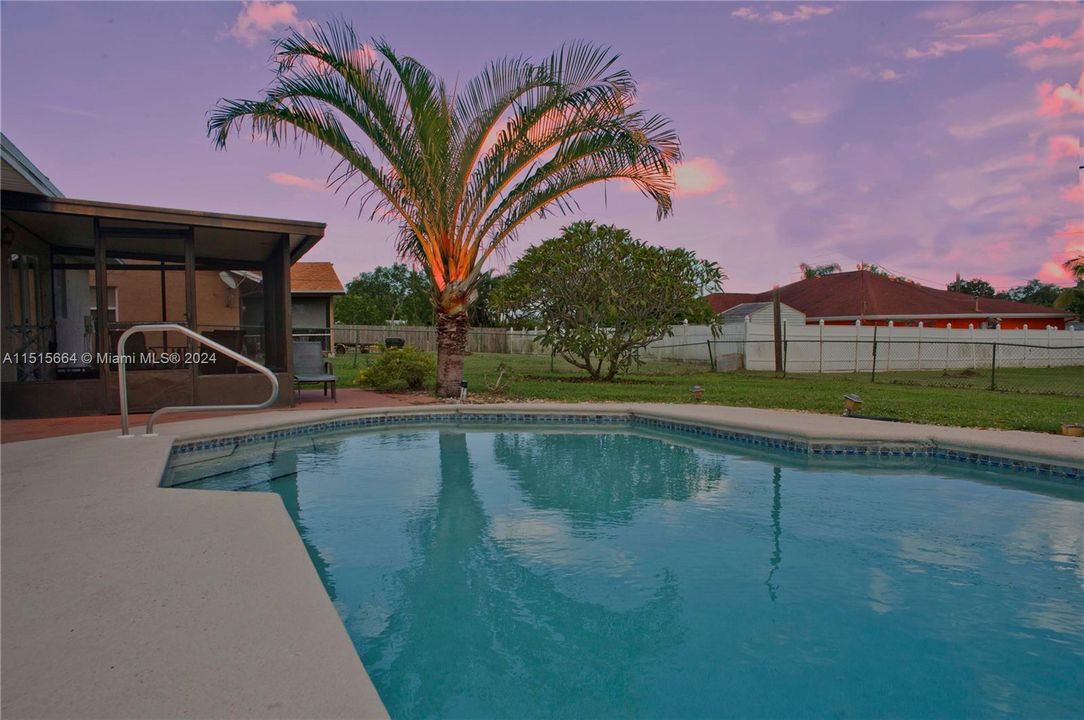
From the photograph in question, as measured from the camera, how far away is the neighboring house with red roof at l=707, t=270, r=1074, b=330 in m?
29.5

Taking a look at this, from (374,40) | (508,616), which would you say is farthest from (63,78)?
(508,616)

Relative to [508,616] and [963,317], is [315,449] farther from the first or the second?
[963,317]

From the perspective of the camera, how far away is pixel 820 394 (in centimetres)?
1276

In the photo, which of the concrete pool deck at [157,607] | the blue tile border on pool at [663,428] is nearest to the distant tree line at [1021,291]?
the blue tile border on pool at [663,428]

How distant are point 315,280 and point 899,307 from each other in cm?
2637

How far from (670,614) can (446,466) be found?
4.22m

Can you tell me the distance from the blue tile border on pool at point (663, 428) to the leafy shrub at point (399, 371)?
3347mm

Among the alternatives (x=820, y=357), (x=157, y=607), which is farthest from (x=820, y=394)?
(x=157, y=607)

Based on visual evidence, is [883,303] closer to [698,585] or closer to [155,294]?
[155,294]

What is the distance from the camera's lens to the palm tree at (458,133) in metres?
9.31

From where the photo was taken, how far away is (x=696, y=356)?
81.5ft

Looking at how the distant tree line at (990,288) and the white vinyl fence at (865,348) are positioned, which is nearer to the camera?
the white vinyl fence at (865,348)

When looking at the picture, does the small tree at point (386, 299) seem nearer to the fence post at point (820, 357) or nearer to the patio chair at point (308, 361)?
the fence post at point (820, 357)

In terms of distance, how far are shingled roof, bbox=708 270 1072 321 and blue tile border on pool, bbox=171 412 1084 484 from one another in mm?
21430
